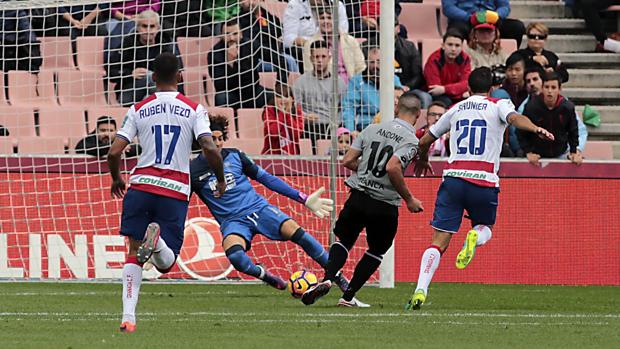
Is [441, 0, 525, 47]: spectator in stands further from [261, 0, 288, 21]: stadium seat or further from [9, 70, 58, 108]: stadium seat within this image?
[9, 70, 58, 108]: stadium seat

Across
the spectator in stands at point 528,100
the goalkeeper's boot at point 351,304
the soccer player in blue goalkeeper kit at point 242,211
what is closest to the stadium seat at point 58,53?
the soccer player in blue goalkeeper kit at point 242,211

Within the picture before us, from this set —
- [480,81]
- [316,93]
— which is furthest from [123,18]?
[480,81]

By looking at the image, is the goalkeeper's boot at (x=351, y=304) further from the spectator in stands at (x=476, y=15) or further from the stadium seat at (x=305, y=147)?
the spectator in stands at (x=476, y=15)

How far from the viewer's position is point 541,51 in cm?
1833

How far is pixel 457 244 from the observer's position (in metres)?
15.5

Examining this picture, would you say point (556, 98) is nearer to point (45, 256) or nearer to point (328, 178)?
point (328, 178)

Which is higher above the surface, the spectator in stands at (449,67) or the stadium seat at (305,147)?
the spectator in stands at (449,67)

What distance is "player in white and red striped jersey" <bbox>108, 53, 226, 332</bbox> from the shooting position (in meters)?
9.20

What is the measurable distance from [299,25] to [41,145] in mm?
3282

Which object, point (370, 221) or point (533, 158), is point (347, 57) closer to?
point (533, 158)

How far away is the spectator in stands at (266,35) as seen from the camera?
15.6 m

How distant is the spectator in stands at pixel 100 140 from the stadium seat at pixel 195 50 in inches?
58.0

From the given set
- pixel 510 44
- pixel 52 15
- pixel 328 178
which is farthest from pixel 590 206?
pixel 52 15

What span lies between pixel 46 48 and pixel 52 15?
0.41m
